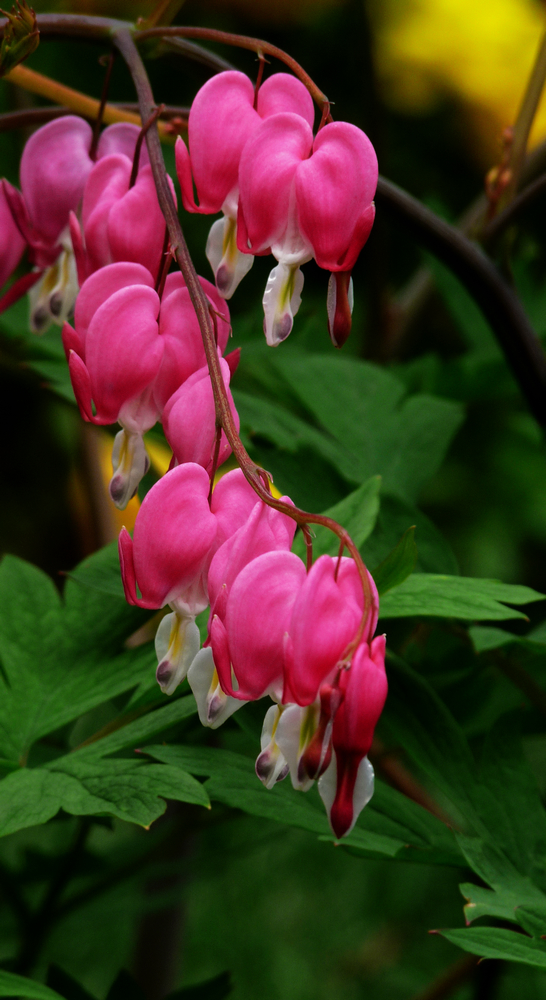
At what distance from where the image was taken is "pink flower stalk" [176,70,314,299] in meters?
0.46

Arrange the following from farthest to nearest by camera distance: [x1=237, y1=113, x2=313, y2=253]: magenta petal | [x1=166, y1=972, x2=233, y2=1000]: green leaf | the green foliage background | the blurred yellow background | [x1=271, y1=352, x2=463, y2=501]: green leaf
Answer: the blurred yellow background, [x1=271, y1=352, x2=463, y2=501]: green leaf, [x1=166, y1=972, x2=233, y2=1000]: green leaf, the green foliage background, [x1=237, y1=113, x2=313, y2=253]: magenta petal

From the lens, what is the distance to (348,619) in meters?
0.34

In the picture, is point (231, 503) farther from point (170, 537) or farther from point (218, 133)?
point (218, 133)

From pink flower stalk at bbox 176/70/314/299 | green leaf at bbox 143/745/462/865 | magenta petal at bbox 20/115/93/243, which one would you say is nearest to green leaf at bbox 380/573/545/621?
green leaf at bbox 143/745/462/865

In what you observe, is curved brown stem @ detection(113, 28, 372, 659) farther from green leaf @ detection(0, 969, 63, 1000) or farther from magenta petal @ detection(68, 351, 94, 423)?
green leaf @ detection(0, 969, 63, 1000)

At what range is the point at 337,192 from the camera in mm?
416

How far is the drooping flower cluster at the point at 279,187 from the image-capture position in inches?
16.3

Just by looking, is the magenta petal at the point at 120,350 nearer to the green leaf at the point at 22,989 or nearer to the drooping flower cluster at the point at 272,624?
the drooping flower cluster at the point at 272,624

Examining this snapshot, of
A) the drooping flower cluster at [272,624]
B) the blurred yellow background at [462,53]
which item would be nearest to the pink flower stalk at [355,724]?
the drooping flower cluster at [272,624]

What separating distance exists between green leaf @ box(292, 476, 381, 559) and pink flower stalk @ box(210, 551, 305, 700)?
8.8 inches

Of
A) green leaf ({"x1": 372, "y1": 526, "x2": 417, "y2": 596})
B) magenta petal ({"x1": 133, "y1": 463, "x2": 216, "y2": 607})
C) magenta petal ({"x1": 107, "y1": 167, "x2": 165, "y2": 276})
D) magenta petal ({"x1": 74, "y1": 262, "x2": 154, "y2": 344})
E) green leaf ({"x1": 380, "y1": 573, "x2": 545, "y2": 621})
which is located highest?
magenta petal ({"x1": 107, "y1": 167, "x2": 165, "y2": 276})

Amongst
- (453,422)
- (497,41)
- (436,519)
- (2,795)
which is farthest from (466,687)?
(497,41)

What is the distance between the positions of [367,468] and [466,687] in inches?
9.3

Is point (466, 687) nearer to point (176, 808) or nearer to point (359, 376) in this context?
point (359, 376)
